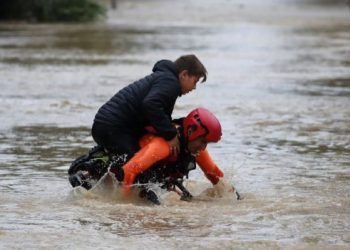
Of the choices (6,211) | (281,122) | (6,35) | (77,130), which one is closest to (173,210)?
(6,211)

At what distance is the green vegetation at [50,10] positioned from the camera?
133 ft

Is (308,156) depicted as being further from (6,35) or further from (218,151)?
(6,35)

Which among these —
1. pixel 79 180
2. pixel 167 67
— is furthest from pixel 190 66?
pixel 79 180

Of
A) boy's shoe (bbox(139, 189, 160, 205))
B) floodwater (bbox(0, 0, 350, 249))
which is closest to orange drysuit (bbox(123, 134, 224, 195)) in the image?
boy's shoe (bbox(139, 189, 160, 205))

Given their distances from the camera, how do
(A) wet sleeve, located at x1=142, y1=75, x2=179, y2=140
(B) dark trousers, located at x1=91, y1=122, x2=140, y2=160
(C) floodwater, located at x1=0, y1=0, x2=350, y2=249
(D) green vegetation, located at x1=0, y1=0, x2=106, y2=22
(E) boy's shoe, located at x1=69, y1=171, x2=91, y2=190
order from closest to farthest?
(C) floodwater, located at x1=0, y1=0, x2=350, y2=249
(A) wet sleeve, located at x1=142, y1=75, x2=179, y2=140
(B) dark trousers, located at x1=91, y1=122, x2=140, y2=160
(E) boy's shoe, located at x1=69, y1=171, x2=91, y2=190
(D) green vegetation, located at x1=0, y1=0, x2=106, y2=22

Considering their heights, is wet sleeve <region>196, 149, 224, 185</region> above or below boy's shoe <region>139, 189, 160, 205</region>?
above

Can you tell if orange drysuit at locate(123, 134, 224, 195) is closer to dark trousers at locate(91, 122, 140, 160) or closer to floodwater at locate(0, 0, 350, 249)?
dark trousers at locate(91, 122, 140, 160)

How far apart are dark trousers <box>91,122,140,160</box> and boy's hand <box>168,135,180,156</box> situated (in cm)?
29

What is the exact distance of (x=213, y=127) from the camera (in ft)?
25.8

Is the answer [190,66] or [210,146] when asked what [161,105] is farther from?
[210,146]

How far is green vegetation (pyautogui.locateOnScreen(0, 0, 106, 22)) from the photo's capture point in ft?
133

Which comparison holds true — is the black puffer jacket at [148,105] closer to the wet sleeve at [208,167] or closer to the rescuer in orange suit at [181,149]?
the rescuer in orange suit at [181,149]

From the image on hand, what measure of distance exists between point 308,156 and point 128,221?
3.95 m

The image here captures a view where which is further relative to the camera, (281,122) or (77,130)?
(281,122)
